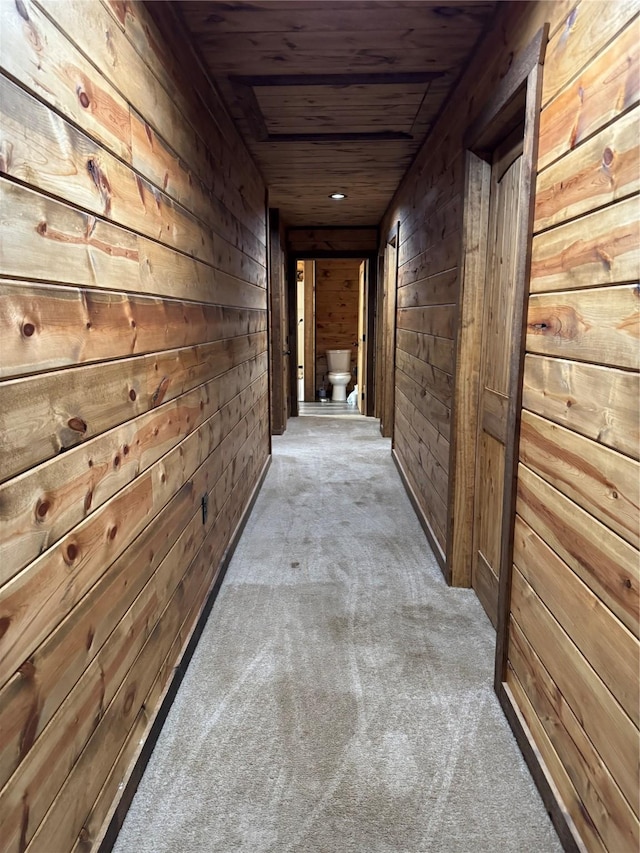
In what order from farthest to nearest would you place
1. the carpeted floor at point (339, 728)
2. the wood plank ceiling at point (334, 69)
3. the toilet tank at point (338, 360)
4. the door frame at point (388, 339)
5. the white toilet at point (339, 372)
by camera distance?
A: 1. the toilet tank at point (338, 360)
2. the white toilet at point (339, 372)
3. the door frame at point (388, 339)
4. the wood plank ceiling at point (334, 69)
5. the carpeted floor at point (339, 728)

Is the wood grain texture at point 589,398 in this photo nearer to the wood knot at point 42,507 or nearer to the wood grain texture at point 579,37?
the wood grain texture at point 579,37

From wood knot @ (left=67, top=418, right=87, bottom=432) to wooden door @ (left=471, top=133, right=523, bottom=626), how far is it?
56.6 inches

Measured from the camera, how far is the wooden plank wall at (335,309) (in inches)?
356

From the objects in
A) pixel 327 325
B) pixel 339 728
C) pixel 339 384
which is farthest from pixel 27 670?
pixel 327 325

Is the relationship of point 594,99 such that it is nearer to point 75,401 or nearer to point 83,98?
point 83,98

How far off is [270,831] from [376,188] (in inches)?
172

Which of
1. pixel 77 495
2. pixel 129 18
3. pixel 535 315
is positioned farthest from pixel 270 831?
pixel 129 18

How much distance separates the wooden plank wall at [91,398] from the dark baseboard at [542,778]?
1071mm

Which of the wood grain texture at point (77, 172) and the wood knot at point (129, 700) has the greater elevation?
the wood grain texture at point (77, 172)

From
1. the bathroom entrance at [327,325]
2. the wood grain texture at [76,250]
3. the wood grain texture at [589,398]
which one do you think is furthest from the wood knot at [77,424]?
the bathroom entrance at [327,325]

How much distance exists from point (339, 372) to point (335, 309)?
1127mm

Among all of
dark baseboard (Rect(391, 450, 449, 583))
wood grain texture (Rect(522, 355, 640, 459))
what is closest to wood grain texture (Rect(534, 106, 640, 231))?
wood grain texture (Rect(522, 355, 640, 459))

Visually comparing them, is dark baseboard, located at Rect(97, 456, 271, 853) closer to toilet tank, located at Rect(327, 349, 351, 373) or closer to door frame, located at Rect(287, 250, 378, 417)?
door frame, located at Rect(287, 250, 378, 417)

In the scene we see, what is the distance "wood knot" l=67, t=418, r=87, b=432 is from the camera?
1068mm
